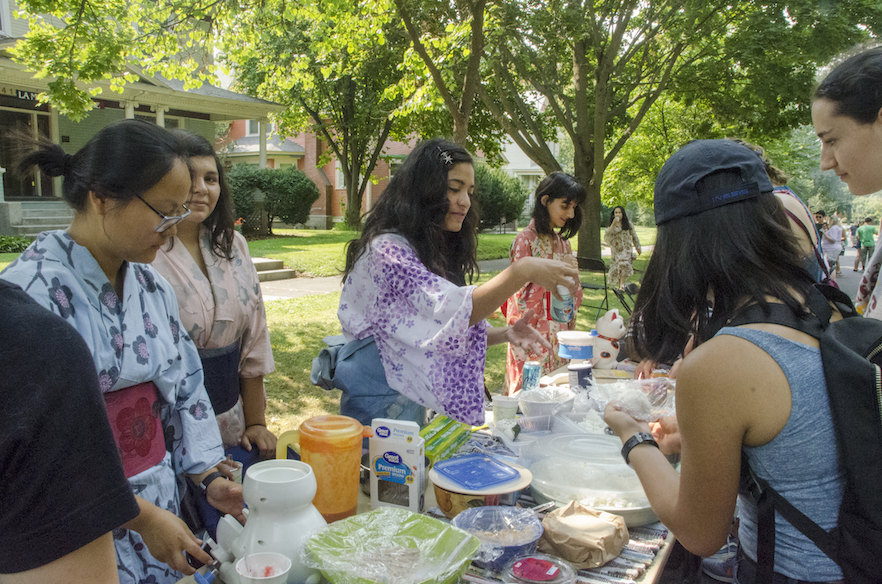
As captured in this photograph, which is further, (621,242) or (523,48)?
(621,242)

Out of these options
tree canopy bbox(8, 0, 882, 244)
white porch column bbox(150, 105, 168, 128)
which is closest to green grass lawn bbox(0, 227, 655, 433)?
tree canopy bbox(8, 0, 882, 244)

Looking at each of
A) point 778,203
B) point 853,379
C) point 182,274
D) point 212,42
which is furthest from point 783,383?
point 212,42

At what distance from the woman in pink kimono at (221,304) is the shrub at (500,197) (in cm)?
2510

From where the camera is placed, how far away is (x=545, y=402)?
2346 millimetres

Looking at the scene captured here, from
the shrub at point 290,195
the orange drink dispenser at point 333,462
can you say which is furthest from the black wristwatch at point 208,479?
the shrub at point 290,195

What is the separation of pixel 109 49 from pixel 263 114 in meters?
12.8

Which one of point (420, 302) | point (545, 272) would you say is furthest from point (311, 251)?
point (545, 272)

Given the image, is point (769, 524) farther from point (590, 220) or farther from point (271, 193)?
point (271, 193)

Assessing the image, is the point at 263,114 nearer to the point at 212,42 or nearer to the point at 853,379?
the point at 212,42

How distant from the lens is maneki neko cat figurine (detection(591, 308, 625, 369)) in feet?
11.3

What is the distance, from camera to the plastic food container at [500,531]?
4.68 feet

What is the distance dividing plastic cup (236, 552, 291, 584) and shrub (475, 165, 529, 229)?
86.4ft

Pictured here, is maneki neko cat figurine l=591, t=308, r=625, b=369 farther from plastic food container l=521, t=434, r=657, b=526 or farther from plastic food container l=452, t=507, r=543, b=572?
plastic food container l=452, t=507, r=543, b=572

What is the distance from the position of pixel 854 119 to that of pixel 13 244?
44.8 ft
